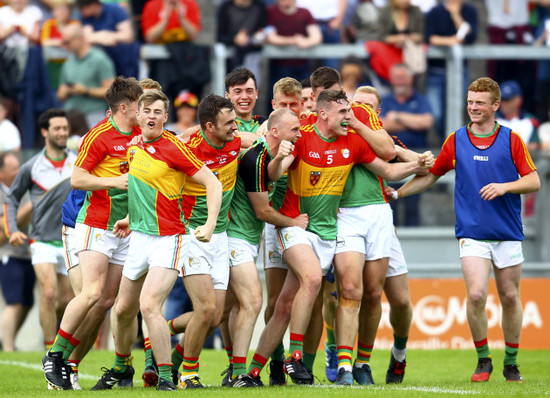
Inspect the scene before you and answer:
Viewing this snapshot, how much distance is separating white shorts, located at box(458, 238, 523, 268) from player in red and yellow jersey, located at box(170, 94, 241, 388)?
2.39 metres

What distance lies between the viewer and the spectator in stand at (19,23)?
16156 millimetres

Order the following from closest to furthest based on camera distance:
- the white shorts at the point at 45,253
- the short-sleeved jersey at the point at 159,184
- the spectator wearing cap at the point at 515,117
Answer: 1. the short-sleeved jersey at the point at 159,184
2. the white shorts at the point at 45,253
3. the spectator wearing cap at the point at 515,117

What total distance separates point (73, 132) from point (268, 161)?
19.3 feet

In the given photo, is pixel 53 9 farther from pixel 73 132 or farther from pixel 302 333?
pixel 302 333

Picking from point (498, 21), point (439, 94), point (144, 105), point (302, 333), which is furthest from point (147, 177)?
point (498, 21)

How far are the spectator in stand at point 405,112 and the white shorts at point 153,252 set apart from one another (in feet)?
27.3

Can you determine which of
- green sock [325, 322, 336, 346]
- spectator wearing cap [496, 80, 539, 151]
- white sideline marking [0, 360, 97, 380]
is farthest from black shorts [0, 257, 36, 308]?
spectator wearing cap [496, 80, 539, 151]

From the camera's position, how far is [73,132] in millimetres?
14070

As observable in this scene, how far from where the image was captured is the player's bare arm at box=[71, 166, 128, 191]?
341 inches

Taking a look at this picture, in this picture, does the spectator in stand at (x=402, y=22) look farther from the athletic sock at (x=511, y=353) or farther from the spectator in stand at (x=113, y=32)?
the athletic sock at (x=511, y=353)

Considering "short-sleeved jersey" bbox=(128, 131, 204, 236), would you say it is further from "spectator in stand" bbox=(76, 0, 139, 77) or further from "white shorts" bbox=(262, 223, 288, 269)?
"spectator in stand" bbox=(76, 0, 139, 77)

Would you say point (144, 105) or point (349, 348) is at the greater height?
point (144, 105)

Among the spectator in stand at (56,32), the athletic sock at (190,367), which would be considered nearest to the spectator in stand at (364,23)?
the spectator in stand at (56,32)

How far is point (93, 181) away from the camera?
8.76 m
